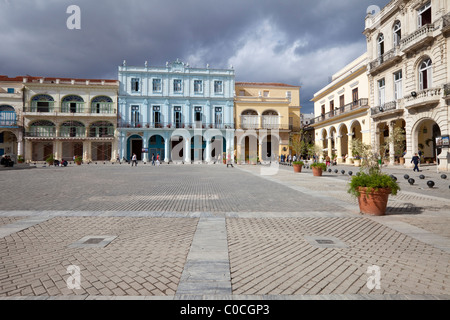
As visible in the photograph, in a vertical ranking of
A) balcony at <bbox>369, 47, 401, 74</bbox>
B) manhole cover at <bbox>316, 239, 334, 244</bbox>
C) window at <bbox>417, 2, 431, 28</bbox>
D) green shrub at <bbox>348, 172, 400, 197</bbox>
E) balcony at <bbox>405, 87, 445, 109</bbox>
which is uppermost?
window at <bbox>417, 2, 431, 28</bbox>

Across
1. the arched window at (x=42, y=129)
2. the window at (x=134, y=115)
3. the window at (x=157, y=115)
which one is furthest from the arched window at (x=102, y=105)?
the arched window at (x=42, y=129)

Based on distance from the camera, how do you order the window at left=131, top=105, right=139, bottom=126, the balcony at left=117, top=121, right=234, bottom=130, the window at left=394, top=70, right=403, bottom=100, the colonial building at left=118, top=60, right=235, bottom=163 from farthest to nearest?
the window at left=131, top=105, right=139, bottom=126 → the colonial building at left=118, top=60, right=235, bottom=163 → the balcony at left=117, top=121, right=234, bottom=130 → the window at left=394, top=70, right=403, bottom=100

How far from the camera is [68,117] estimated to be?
38312mm

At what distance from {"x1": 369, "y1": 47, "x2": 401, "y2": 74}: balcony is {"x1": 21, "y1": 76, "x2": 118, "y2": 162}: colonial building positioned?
3536cm

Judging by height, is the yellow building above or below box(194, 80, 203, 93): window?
below

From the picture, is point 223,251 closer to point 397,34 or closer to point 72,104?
point 397,34

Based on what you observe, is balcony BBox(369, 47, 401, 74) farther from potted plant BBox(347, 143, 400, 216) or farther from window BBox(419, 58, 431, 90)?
potted plant BBox(347, 143, 400, 216)

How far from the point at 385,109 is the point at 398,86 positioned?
2.18m

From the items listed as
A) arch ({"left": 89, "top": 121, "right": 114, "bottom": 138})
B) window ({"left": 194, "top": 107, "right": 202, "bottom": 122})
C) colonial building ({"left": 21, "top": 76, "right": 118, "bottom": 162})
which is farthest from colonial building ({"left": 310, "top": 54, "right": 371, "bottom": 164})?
arch ({"left": 89, "top": 121, "right": 114, "bottom": 138})

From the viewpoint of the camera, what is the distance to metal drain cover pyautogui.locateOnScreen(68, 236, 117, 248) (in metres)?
3.92

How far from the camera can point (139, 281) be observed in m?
2.84

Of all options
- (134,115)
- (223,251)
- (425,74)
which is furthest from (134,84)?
(223,251)
